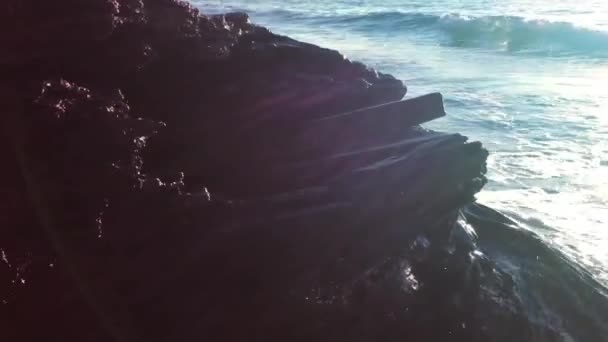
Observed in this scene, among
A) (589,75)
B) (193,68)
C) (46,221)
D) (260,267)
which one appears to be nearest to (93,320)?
(46,221)

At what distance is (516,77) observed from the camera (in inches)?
536

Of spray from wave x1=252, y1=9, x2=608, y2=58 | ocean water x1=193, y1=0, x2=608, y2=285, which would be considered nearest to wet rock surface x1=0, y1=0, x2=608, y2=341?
ocean water x1=193, y1=0, x2=608, y2=285

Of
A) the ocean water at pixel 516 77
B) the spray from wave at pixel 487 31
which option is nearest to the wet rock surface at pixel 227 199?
the ocean water at pixel 516 77

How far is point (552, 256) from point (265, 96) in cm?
240

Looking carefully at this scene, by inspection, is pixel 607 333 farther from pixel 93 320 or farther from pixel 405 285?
pixel 93 320

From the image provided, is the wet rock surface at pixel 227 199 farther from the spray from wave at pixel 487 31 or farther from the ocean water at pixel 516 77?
the spray from wave at pixel 487 31

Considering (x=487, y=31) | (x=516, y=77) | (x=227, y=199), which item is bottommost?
(x=487, y=31)

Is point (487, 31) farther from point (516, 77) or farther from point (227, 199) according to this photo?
point (227, 199)

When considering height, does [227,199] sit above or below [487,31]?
above

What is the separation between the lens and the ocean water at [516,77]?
666 cm

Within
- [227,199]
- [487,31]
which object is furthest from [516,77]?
[227,199]

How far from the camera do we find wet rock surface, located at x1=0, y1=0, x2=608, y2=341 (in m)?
2.68

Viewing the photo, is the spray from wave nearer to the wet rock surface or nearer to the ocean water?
the ocean water

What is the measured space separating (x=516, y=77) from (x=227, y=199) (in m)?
11.9
